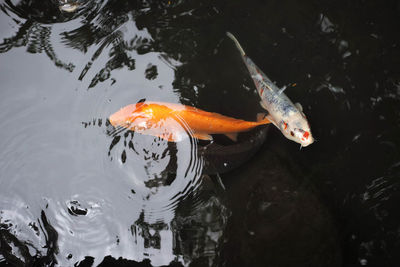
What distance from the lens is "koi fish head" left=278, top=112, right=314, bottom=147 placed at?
280 centimetres

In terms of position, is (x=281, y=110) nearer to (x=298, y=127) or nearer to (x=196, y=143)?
(x=298, y=127)

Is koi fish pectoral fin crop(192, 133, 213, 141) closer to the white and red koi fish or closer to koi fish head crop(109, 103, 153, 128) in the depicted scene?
koi fish head crop(109, 103, 153, 128)

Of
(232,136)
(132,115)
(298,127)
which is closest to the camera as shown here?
(298,127)

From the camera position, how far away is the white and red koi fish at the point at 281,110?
2.80 meters

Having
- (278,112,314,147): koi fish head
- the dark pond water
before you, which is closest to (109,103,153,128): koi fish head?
the dark pond water

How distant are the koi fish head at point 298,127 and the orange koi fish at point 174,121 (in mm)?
265

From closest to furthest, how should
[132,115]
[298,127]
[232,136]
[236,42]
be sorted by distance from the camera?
[298,127] → [132,115] → [232,136] → [236,42]

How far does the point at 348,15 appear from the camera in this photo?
3334mm

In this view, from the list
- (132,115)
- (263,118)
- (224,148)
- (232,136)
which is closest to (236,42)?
(263,118)

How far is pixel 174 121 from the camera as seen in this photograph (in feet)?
10.1

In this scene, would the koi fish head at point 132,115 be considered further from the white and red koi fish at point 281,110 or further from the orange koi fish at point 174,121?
the white and red koi fish at point 281,110

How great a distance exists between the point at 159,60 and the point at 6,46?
1404 millimetres

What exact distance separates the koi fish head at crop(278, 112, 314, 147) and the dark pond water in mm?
301

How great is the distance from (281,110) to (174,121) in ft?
2.92
